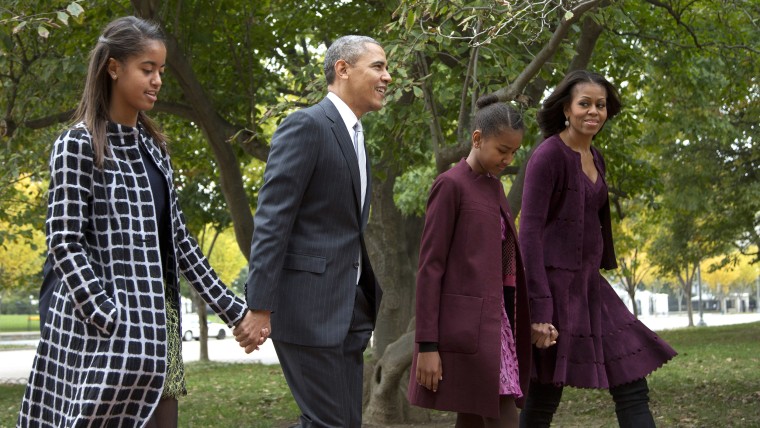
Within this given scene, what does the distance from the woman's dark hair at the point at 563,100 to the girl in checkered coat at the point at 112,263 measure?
2.10m

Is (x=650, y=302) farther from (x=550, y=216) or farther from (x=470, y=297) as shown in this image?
(x=470, y=297)

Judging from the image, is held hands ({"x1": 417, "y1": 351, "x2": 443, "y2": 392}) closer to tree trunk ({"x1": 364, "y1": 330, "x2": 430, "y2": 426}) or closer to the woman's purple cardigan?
the woman's purple cardigan

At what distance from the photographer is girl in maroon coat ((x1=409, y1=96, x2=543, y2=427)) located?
4543 millimetres

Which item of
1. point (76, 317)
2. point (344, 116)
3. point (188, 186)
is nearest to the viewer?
point (76, 317)

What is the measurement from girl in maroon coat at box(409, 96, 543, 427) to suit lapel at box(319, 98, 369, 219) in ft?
2.39

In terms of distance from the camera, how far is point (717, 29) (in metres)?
12.7

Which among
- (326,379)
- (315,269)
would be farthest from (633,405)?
(315,269)

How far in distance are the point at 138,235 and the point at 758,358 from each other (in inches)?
605

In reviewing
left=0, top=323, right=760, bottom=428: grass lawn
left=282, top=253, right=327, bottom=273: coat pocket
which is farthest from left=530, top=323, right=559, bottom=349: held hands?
left=0, top=323, right=760, bottom=428: grass lawn

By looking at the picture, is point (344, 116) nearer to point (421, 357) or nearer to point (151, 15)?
point (421, 357)

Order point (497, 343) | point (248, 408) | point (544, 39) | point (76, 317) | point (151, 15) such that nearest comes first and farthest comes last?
point (76, 317), point (497, 343), point (544, 39), point (151, 15), point (248, 408)

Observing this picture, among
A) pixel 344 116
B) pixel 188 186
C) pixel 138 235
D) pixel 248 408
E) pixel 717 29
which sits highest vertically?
pixel 717 29

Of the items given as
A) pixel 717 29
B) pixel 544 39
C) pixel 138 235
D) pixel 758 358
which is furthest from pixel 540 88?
pixel 758 358

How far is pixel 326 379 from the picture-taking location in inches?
148
